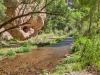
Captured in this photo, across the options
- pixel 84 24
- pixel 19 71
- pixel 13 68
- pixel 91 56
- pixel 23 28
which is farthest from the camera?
pixel 84 24

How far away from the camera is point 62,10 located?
22.2 metres

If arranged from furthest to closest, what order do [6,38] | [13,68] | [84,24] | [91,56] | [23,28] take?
[84,24] → [23,28] → [6,38] → [13,68] → [91,56]

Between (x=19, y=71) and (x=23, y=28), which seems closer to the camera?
(x=19, y=71)

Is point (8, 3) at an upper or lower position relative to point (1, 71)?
upper

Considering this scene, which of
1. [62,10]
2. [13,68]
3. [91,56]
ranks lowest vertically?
[13,68]

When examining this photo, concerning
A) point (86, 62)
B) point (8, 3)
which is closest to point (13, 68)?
point (86, 62)

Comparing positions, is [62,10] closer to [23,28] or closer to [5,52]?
[5,52]

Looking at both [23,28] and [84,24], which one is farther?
[84,24]

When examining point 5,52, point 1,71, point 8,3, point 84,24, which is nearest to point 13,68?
point 1,71

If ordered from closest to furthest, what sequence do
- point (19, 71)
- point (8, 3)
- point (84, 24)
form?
1. point (19, 71)
2. point (8, 3)
3. point (84, 24)

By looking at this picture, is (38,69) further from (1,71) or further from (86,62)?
(86,62)

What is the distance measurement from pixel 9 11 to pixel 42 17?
32.7ft

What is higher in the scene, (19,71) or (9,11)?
(9,11)

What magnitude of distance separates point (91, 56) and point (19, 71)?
4.88 meters
